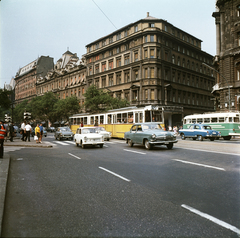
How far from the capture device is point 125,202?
510 centimetres

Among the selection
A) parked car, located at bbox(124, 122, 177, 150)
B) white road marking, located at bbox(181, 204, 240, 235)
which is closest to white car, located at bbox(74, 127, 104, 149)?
parked car, located at bbox(124, 122, 177, 150)

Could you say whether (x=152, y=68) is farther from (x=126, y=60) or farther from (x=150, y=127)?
(x=150, y=127)

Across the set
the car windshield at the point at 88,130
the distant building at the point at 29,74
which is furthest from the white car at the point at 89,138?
the distant building at the point at 29,74

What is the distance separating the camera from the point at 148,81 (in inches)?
1918

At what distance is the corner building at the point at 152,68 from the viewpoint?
48344 mm

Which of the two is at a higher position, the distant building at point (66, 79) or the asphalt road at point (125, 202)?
the distant building at point (66, 79)

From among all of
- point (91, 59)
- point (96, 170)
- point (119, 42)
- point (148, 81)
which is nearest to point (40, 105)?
point (91, 59)

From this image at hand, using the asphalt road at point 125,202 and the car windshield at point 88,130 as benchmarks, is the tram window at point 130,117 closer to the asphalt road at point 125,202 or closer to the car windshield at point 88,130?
the car windshield at point 88,130

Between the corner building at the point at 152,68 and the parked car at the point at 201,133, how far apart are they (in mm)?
16116

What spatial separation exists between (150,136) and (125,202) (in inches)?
388

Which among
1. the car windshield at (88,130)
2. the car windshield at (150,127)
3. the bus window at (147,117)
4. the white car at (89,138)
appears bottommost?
the white car at (89,138)

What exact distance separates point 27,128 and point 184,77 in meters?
41.9

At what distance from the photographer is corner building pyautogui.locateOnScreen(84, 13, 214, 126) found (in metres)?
48.3

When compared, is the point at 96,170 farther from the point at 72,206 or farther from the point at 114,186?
the point at 72,206
